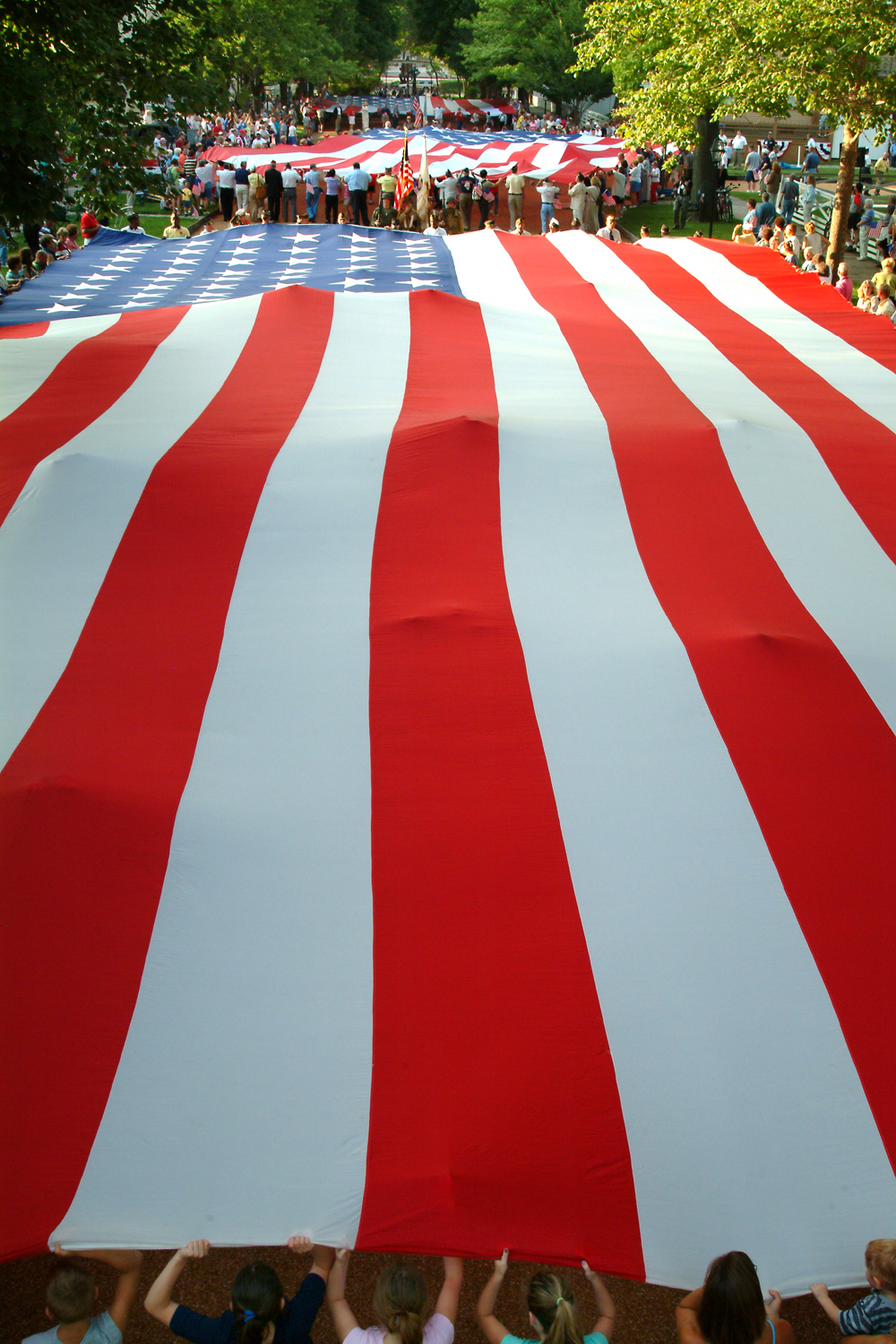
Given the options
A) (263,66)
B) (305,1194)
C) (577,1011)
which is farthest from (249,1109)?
(263,66)

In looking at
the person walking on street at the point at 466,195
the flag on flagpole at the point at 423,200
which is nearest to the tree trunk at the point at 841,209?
the flag on flagpole at the point at 423,200

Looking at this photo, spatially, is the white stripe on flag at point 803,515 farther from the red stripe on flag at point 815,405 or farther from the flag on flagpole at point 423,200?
the flag on flagpole at point 423,200

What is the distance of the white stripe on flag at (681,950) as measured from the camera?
246cm

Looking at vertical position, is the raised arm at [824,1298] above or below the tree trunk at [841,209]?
below

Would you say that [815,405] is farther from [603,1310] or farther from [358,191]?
[358,191]

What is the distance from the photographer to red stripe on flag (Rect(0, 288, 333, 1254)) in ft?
8.29

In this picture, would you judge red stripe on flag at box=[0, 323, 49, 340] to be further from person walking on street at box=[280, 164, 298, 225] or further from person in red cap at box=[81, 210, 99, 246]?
person walking on street at box=[280, 164, 298, 225]

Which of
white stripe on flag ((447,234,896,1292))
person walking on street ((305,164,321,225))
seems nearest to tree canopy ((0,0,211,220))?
white stripe on flag ((447,234,896,1292))

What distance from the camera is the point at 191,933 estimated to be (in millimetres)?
2896

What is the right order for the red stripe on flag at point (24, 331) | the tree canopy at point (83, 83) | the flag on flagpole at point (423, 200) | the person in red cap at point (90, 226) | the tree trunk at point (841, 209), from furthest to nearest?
the flag on flagpole at point (423, 200)
the tree trunk at point (841, 209)
the person in red cap at point (90, 226)
the red stripe on flag at point (24, 331)
the tree canopy at point (83, 83)

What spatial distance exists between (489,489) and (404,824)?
2135 mm

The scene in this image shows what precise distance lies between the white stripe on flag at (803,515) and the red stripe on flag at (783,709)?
8 centimetres

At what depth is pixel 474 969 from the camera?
2.85 m

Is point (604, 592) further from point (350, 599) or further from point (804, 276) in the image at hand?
point (804, 276)
